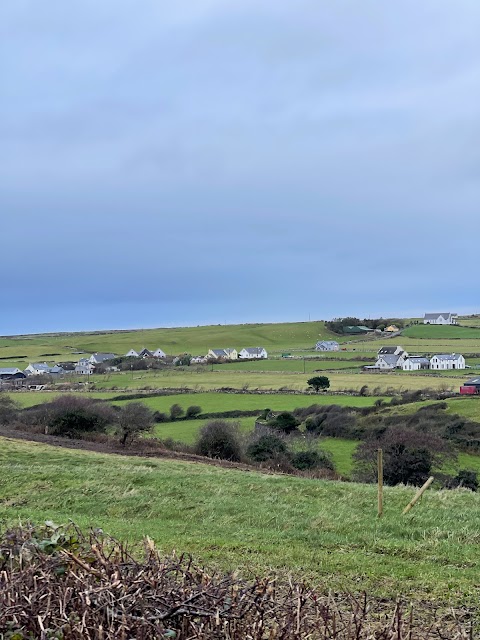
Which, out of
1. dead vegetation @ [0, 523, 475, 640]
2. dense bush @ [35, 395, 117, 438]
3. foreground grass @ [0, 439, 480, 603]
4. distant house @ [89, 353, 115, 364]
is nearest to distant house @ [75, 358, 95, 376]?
distant house @ [89, 353, 115, 364]

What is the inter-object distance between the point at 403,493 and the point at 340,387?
Answer: 50264 millimetres

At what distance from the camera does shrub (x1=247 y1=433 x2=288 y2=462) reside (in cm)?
3169

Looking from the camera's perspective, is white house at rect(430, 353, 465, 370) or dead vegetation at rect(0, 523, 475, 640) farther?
white house at rect(430, 353, 465, 370)

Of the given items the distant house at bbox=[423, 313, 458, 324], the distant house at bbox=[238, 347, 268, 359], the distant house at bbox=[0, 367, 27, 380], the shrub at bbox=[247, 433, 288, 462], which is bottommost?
the shrub at bbox=[247, 433, 288, 462]

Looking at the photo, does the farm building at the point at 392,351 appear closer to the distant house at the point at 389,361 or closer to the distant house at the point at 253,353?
the distant house at the point at 389,361

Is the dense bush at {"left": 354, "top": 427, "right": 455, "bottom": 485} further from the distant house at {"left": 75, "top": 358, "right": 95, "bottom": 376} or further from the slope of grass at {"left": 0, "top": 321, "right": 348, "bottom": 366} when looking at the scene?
the slope of grass at {"left": 0, "top": 321, "right": 348, "bottom": 366}

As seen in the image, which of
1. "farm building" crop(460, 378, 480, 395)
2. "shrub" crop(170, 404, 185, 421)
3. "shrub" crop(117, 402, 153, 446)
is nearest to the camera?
"shrub" crop(117, 402, 153, 446)

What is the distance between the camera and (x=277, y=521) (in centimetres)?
1115

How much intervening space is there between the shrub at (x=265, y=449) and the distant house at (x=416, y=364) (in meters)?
54.5

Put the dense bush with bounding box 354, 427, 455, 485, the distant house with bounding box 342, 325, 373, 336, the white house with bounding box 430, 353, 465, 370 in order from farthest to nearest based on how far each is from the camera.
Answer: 1. the distant house with bounding box 342, 325, 373, 336
2. the white house with bounding box 430, 353, 465, 370
3. the dense bush with bounding box 354, 427, 455, 485

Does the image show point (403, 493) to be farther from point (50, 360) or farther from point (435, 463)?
point (50, 360)

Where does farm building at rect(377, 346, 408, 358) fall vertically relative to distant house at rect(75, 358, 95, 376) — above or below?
above

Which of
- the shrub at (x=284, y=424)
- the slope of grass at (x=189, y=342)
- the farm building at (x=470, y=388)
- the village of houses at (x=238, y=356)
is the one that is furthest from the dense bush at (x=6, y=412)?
the slope of grass at (x=189, y=342)

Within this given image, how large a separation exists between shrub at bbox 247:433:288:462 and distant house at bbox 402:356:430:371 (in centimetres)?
5445
